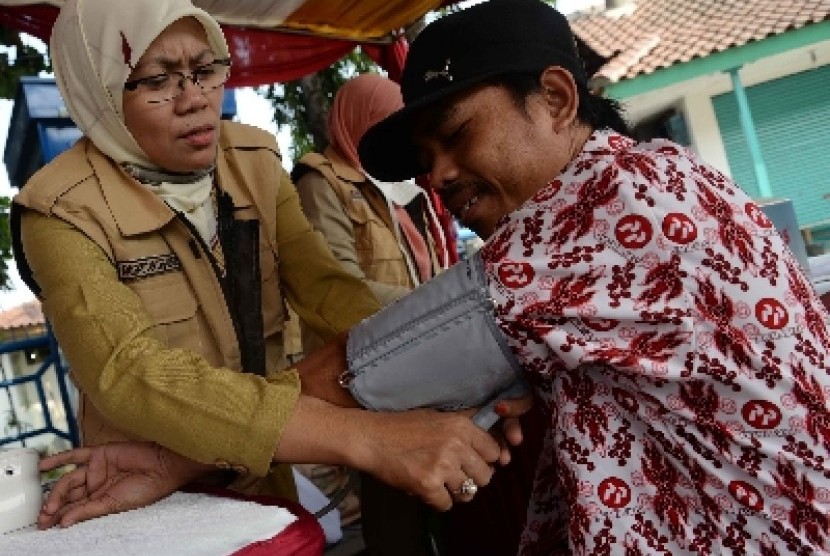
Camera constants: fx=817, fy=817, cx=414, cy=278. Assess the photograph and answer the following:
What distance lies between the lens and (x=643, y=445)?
1.20 m

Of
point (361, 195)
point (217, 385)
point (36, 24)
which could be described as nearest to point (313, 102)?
point (36, 24)

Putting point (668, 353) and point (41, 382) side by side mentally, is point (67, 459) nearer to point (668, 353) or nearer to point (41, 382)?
point (668, 353)

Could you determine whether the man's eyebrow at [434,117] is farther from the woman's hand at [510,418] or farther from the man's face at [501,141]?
the woman's hand at [510,418]

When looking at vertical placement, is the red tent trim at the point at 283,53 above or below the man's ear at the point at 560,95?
above

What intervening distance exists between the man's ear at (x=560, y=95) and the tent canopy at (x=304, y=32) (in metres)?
3.23

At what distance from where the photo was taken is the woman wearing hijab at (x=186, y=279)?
1220 mm

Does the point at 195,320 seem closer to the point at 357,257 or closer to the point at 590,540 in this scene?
the point at 590,540

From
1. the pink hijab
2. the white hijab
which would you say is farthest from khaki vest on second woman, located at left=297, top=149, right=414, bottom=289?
the white hijab

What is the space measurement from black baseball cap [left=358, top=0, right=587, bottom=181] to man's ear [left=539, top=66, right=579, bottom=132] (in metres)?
0.02

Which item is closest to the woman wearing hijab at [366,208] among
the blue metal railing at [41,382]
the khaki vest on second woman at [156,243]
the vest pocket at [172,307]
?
the khaki vest on second woman at [156,243]

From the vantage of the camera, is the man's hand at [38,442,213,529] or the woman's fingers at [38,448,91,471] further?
the woman's fingers at [38,448,91,471]

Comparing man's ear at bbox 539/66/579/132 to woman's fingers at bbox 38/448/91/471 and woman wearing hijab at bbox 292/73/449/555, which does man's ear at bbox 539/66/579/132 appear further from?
woman wearing hijab at bbox 292/73/449/555

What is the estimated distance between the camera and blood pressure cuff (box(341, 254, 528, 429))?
1.19m

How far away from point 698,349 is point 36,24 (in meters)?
3.58
